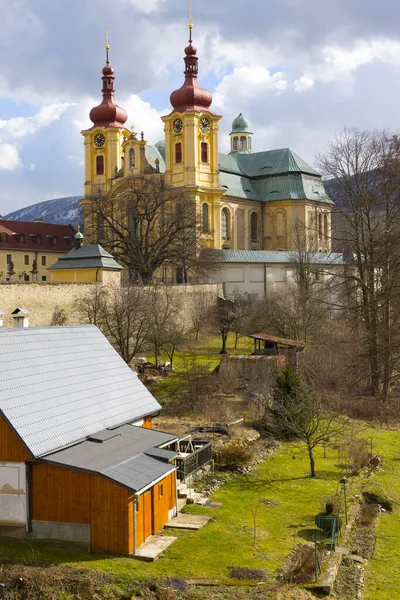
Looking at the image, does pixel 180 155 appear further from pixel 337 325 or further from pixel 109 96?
pixel 337 325

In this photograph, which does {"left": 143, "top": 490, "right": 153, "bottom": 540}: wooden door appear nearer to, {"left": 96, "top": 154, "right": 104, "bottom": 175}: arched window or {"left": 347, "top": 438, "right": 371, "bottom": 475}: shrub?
{"left": 347, "top": 438, "right": 371, "bottom": 475}: shrub

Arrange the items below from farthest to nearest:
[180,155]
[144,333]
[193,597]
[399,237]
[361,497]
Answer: [180,155] → [144,333] → [399,237] → [361,497] → [193,597]

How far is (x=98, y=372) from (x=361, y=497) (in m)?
7.13

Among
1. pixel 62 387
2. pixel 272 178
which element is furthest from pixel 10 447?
pixel 272 178

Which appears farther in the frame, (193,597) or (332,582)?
(332,582)

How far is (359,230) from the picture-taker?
30828 mm

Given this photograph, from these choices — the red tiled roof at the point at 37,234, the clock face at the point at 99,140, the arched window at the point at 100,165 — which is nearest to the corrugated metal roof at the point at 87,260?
the red tiled roof at the point at 37,234

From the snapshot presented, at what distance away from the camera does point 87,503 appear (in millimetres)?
13203

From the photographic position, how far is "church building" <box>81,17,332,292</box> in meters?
65.4

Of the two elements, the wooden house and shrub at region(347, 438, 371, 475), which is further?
shrub at region(347, 438, 371, 475)

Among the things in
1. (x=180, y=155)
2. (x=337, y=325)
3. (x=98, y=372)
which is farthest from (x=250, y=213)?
(x=98, y=372)

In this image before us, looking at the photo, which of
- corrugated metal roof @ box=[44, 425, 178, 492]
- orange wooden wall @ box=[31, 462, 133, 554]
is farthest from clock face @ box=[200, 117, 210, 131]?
orange wooden wall @ box=[31, 462, 133, 554]

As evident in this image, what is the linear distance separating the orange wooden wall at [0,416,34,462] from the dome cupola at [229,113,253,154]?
8596 cm

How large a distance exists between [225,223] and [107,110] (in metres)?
16.2
